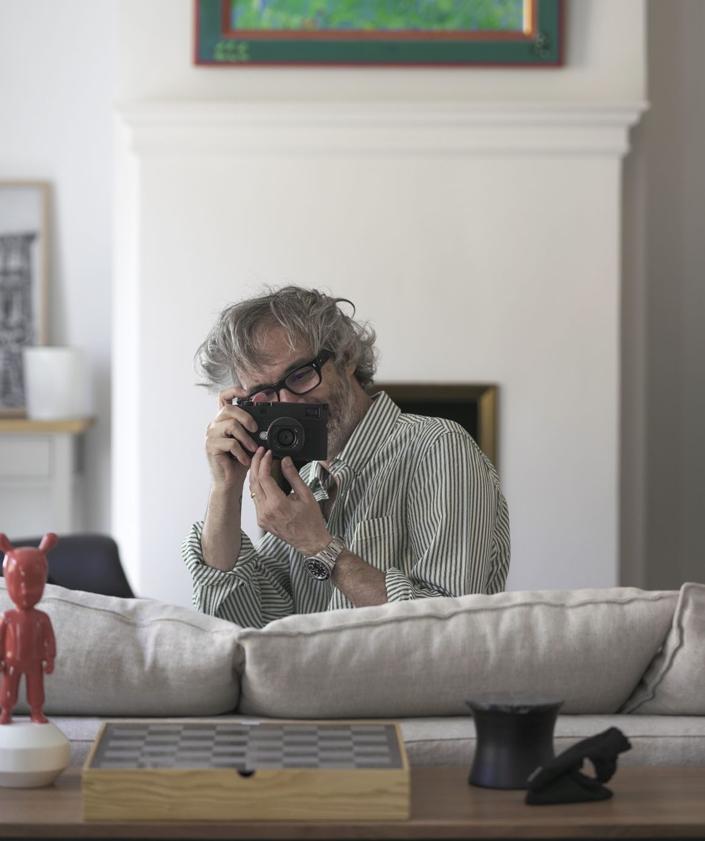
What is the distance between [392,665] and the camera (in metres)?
1.13

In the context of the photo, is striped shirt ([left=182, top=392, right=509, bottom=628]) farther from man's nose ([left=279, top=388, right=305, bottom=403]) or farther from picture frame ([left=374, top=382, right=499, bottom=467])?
picture frame ([left=374, top=382, right=499, bottom=467])

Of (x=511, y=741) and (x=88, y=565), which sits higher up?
(x=511, y=741)

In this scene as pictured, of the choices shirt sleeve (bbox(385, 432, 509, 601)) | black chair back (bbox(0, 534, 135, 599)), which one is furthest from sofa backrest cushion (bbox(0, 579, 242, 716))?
black chair back (bbox(0, 534, 135, 599))

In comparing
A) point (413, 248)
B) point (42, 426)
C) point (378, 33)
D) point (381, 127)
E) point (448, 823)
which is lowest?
point (42, 426)

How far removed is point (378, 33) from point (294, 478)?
73.5 inches

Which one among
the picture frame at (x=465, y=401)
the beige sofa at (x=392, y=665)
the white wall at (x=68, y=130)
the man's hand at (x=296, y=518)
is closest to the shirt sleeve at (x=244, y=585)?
the man's hand at (x=296, y=518)

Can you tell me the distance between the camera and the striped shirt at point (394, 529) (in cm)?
173

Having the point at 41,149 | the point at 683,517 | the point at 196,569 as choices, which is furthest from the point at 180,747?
the point at 41,149

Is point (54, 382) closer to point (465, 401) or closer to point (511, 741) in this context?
point (465, 401)

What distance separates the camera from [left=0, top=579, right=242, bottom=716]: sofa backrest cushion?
3.71 feet

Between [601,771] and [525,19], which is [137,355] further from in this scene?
[601,771]

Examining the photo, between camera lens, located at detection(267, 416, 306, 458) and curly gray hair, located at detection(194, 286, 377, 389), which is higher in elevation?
curly gray hair, located at detection(194, 286, 377, 389)

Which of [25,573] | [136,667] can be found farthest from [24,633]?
[136,667]

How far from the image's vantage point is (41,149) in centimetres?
436
